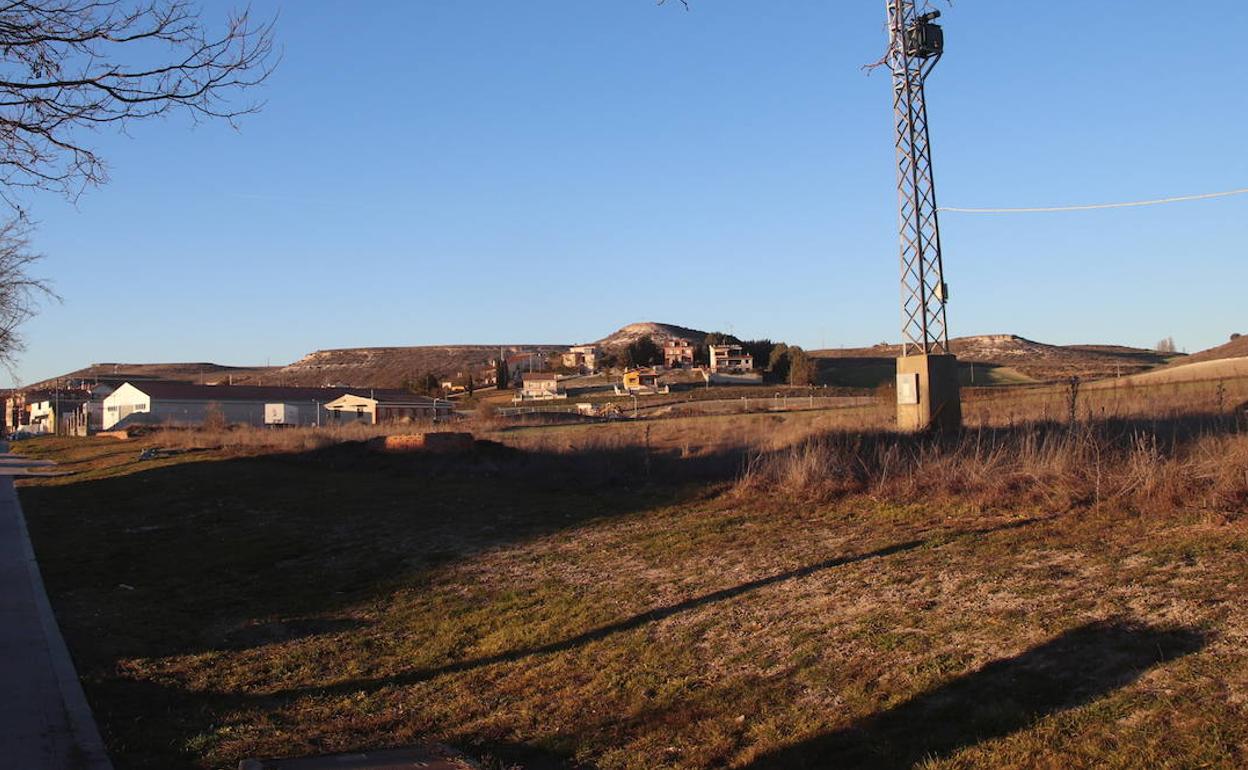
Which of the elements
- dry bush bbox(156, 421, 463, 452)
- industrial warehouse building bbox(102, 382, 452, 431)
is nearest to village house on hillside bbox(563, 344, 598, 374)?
industrial warehouse building bbox(102, 382, 452, 431)

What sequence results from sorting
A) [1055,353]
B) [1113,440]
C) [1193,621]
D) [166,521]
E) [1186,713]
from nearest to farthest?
1. [1186,713]
2. [1193,621]
3. [1113,440]
4. [166,521]
5. [1055,353]

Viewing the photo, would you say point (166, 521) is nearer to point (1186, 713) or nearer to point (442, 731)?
point (442, 731)

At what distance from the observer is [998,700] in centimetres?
578

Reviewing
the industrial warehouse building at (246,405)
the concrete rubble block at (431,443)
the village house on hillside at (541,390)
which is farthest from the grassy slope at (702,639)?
the village house on hillside at (541,390)

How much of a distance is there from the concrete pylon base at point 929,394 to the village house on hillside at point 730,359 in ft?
265

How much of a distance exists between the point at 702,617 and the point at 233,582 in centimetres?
702

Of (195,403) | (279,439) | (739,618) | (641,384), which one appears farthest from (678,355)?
(739,618)

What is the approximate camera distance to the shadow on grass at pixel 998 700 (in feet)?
17.8

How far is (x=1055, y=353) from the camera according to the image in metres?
117

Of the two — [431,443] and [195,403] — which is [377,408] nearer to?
[195,403]

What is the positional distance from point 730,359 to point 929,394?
88388mm

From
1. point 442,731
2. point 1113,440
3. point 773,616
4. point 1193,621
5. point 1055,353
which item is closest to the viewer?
point 1193,621

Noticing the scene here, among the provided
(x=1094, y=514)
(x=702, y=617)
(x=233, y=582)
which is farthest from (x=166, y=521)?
(x=1094, y=514)

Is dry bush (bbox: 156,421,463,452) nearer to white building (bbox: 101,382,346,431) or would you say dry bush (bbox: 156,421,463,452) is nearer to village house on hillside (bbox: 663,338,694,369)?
white building (bbox: 101,382,346,431)
